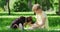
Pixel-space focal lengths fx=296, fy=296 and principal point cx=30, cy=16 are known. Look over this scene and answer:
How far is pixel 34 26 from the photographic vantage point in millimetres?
10758

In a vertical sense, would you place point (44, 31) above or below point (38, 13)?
below

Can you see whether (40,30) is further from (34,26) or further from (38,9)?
(38,9)

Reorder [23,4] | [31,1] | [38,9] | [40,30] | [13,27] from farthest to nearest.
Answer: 1. [31,1]
2. [23,4]
3. [13,27]
4. [40,30]
5. [38,9]

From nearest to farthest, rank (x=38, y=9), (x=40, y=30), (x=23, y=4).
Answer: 1. (x=38, y=9)
2. (x=40, y=30)
3. (x=23, y=4)

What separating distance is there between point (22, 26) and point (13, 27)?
1130 mm

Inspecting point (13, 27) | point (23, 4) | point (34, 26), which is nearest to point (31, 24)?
point (34, 26)

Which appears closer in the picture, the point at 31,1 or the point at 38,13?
the point at 38,13

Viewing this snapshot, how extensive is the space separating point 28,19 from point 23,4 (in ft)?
98.2

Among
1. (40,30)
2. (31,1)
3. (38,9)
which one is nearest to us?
(38,9)

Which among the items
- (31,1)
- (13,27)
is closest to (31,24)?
(13,27)

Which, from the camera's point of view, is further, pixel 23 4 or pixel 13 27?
pixel 23 4

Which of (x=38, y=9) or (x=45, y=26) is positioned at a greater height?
(x=38, y=9)

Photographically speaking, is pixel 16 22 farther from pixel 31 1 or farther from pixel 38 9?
pixel 31 1

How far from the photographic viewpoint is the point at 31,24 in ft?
35.7
